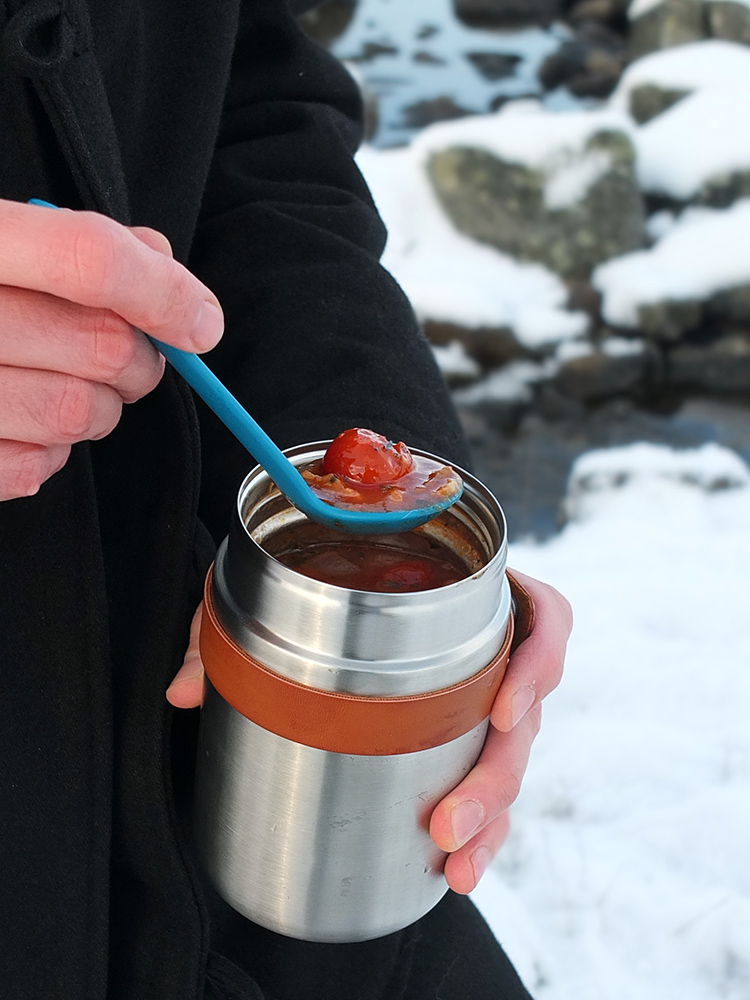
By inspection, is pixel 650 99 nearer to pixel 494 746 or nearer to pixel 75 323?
pixel 494 746

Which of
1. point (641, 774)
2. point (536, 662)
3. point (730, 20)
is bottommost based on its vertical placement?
point (641, 774)

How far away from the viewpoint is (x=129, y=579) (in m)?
1.01

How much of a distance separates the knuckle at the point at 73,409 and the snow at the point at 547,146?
426 centimetres

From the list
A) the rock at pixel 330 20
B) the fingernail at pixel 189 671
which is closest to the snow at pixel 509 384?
the fingernail at pixel 189 671

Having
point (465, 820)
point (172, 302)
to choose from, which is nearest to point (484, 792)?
point (465, 820)

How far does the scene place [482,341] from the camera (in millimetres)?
4223

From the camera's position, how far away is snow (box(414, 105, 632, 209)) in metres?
4.66

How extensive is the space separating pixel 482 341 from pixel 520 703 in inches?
137

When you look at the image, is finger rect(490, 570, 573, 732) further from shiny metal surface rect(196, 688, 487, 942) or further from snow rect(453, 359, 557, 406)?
snow rect(453, 359, 557, 406)

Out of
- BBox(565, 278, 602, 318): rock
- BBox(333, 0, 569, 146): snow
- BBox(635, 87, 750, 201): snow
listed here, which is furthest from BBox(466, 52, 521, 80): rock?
BBox(565, 278, 602, 318): rock

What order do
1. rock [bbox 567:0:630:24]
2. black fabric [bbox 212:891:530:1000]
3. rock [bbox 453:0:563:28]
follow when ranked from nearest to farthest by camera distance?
black fabric [bbox 212:891:530:1000] < rock [bbox 567:0:630:24] < rock [bbox 453:0:563:28]

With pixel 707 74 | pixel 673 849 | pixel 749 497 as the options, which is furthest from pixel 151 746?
pixel 707 74

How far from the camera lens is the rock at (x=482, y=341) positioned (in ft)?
13.7

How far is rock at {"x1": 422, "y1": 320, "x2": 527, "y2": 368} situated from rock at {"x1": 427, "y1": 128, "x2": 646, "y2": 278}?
1.91 feet
